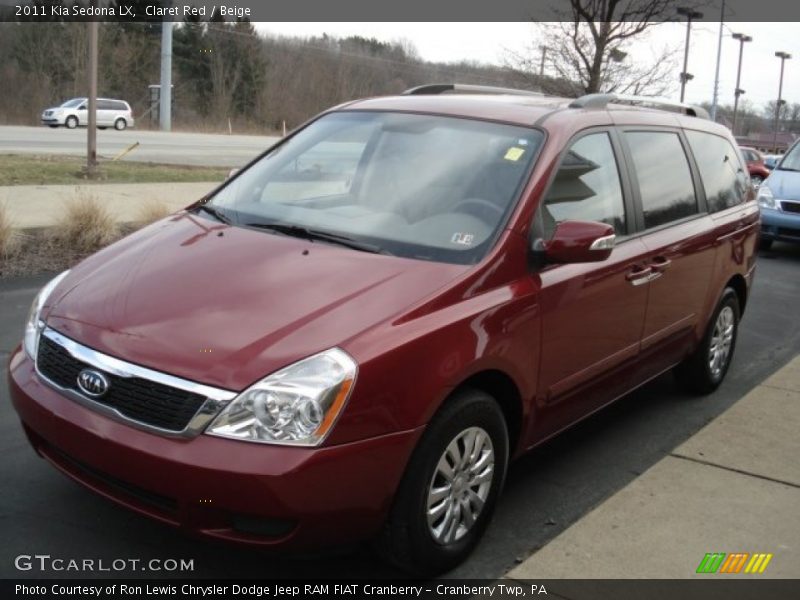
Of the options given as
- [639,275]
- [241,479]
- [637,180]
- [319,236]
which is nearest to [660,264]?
[639,275]

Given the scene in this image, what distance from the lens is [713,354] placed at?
556 cm

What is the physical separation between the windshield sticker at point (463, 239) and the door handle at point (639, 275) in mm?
1051

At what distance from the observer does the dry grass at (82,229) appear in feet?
28.8

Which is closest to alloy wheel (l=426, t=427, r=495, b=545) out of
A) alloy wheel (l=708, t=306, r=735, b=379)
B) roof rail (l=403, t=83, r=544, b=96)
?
roof rail (l=403, t=83, r=544, b=96)

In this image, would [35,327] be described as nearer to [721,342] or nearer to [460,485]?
[460,485]

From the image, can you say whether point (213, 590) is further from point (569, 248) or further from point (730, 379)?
point (730, 379)

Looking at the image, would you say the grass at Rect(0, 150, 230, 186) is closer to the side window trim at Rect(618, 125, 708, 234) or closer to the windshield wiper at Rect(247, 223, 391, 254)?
the windshield wiper at Rect(247, 223, 391, 254)

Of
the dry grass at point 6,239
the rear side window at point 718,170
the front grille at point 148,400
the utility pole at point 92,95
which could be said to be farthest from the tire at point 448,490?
the utility pole at point 92,95

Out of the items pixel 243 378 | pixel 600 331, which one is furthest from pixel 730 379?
pixel 243 378

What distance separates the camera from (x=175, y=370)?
2.77 m

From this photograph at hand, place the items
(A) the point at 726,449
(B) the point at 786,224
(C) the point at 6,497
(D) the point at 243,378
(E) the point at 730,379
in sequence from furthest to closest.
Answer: (B) the point at 786,224
(E) the point at 730,379
(A) the point at 726,449
(C) the point at 6,497
(D) the point at 243,378

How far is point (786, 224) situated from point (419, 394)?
10282 mm

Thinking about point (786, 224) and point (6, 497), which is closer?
point (6, 497)

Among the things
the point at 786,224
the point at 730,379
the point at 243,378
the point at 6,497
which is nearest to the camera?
the point at 243,378
